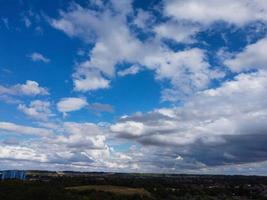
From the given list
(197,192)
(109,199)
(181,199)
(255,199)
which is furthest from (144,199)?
(255,199)

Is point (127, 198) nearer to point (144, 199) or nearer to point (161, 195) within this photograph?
point (144, 199)

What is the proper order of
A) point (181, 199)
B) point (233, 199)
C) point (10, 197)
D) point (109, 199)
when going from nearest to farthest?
point (10, 197)
point (109, 199)
point (181, 199)
point (233, 199)

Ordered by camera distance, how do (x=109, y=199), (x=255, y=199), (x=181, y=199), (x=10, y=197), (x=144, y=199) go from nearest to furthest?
(x=10, y=197) → (x=109, y=199) → (x=144, y=199) → (x=181, y=199) → (x=255, y=199)

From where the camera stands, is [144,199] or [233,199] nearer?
[144,199]

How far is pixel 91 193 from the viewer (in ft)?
465

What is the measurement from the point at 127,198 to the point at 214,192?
Answer: 235 feet

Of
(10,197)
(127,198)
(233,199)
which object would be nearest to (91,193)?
(127,198)

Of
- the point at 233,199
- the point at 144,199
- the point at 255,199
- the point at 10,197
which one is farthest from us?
the point at 255,199

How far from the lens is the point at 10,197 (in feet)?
335

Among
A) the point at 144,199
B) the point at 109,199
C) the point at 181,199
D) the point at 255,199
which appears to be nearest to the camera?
the point at 109,199

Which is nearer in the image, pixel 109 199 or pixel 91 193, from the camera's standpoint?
pixel 109 199

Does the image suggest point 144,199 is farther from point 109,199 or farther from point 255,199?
point 255,199

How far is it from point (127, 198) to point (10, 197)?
50040 millimetres

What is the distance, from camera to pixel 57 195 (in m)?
107
